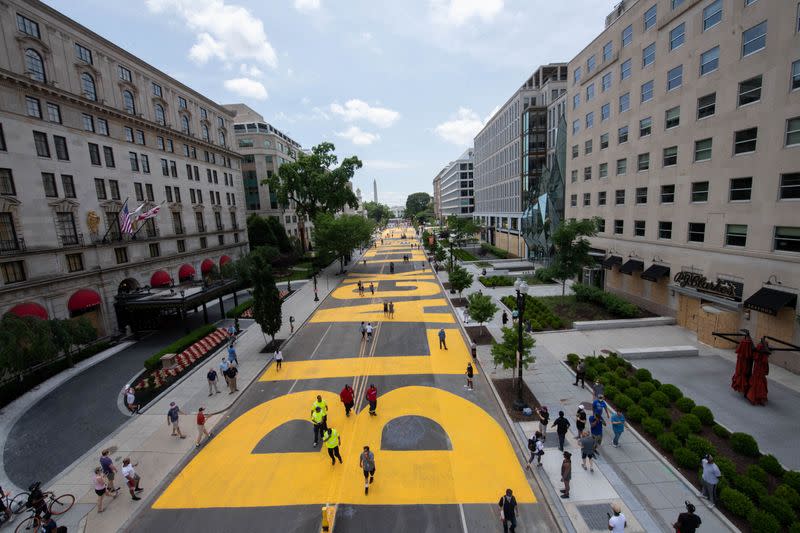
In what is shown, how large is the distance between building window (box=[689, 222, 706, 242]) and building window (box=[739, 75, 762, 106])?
737cm

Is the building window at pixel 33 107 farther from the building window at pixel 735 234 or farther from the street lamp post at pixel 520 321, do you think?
the building window at pixel 735 234

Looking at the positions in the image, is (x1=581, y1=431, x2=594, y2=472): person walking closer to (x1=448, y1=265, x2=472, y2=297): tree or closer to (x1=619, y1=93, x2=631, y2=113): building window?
(x1=448, y1=265, x2=472, y2=297): tree

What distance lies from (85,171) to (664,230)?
154 feet

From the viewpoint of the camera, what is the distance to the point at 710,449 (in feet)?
39.6

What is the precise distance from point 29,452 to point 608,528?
22.3m

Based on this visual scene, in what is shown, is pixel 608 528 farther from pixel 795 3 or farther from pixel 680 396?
pixel 795 3

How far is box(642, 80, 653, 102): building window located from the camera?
27641mm

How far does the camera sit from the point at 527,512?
10914 millimetres

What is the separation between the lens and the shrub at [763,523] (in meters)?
8.95

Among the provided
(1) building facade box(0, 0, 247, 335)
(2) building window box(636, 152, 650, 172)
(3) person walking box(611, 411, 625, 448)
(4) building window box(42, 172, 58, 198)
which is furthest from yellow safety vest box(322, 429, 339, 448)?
(2) building window box(636, 152, 650, 172)

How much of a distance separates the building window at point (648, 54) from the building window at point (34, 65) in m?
45.8

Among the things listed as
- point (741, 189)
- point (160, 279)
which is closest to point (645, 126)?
point (741, 189)

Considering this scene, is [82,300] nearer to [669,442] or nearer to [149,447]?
[149,447]

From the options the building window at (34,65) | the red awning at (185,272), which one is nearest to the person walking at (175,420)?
the building window at (34,65)
